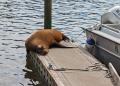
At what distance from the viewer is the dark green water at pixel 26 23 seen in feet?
40.5

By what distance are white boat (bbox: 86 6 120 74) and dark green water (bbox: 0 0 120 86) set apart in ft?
7.30

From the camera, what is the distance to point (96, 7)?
998 inches

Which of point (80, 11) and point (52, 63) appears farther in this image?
point (80, 11)

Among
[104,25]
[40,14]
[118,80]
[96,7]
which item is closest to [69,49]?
[104,25]

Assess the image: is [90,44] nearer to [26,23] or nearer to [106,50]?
[106,50]

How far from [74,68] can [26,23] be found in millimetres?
9186

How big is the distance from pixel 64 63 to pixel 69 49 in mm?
1588

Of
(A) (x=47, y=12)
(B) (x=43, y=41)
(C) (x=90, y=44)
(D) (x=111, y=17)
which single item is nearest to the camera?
(B) (x=43, y=41)

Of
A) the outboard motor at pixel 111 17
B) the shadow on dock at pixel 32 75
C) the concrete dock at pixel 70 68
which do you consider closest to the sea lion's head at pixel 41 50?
the concrete dock at pixel 70 68

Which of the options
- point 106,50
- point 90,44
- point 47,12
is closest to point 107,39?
point 106,50

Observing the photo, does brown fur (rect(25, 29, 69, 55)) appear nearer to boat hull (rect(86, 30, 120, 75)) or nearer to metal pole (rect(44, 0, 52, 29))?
boat hull (rect(86, 30, 120, 75))

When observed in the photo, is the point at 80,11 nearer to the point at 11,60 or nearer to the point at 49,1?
the point at 49,1

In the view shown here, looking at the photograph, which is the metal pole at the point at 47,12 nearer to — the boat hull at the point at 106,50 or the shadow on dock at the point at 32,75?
the boat hull at the point at 106,50

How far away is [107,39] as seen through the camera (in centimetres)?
1226
